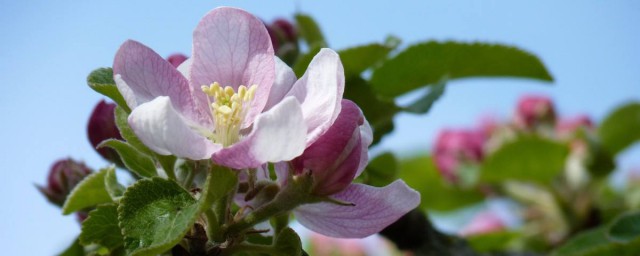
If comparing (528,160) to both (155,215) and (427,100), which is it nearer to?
(427,100)

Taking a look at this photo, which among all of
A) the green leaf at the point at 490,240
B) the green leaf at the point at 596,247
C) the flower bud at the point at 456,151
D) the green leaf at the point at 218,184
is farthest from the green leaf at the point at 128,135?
the flower bud at the point at 456,151

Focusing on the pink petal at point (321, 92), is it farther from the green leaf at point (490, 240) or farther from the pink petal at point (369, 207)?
the green leaf at point (490, 240)

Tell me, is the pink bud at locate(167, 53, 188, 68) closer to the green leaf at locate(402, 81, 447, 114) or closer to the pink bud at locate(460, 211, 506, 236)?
the green leaf at locate(402, 81, 447, 114)

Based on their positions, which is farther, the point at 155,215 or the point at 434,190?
the point at 434,190

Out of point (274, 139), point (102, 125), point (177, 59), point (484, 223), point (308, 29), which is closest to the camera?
point (274, 139)

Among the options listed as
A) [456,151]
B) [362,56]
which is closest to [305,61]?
[362,56]

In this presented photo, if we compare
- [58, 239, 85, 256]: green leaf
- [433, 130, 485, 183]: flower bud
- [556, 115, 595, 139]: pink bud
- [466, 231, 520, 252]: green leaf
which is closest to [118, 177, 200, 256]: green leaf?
[58, 239, 85, 256]: green leaf

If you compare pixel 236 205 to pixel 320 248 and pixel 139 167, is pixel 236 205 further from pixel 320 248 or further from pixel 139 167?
pixel 320 248
